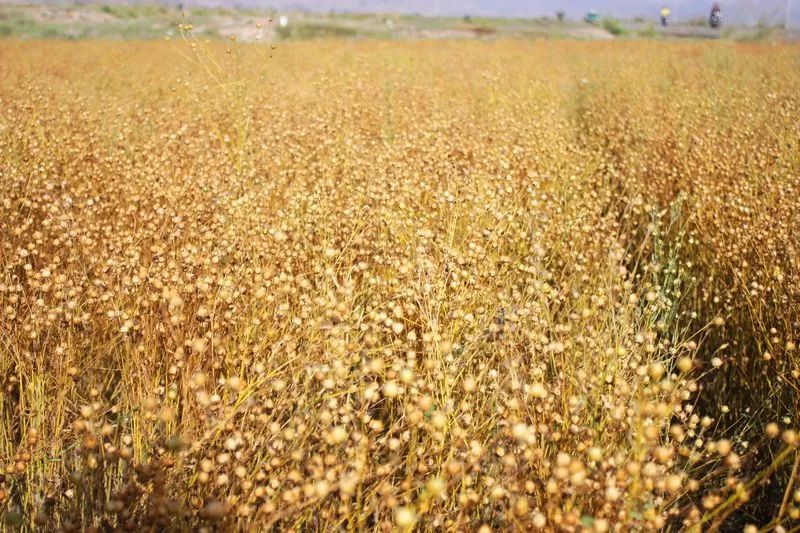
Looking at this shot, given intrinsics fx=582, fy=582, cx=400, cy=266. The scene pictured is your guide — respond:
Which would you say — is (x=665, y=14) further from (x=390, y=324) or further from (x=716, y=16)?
(x=390, y=324)

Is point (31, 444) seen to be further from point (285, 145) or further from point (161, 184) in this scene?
point (285, 145)

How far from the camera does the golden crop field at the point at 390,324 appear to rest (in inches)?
55.7

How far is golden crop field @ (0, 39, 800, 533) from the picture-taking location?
1.42 metres

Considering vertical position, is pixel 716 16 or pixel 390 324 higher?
pixel 716 16

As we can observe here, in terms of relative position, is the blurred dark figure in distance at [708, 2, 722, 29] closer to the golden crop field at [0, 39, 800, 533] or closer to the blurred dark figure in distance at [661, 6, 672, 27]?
the blurred dark figure in distance at [661, 6, 672, 27]

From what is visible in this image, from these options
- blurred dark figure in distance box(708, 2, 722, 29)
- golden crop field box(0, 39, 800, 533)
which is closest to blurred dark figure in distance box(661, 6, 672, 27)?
blurred dark figure in distance box(708, 2, 722, 29)

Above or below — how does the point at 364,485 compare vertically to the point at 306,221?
below

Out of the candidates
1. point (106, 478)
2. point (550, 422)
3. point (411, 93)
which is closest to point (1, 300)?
point (106, 478)

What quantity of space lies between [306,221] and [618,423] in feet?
5.62

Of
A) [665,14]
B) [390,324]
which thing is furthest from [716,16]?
[390,324]

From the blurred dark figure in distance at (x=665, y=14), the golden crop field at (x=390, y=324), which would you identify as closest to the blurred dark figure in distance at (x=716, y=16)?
the blurred dark figure in distance at (x=665, y=14)

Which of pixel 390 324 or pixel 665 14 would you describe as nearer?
pixel 390 324

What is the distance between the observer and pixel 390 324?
1755 millimetres

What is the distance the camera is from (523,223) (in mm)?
3039
